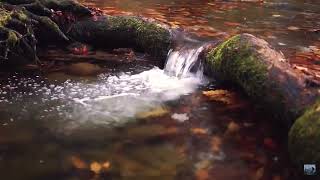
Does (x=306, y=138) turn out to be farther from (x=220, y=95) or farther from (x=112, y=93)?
(x=112, y=93)

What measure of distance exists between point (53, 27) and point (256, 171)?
14.8ft

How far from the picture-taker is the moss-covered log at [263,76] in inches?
192

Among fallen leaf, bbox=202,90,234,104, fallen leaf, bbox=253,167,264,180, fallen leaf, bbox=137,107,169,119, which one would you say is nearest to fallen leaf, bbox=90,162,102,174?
fallen leaf, bbox=137,107,169,119

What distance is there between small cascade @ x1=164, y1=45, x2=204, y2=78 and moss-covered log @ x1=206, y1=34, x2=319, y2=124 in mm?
412

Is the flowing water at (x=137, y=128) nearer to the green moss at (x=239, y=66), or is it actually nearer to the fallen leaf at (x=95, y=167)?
the fallen leaf at (x=95, y=167)

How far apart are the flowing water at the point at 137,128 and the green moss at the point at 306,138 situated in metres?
0.26

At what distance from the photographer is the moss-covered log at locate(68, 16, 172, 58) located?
7.69 m

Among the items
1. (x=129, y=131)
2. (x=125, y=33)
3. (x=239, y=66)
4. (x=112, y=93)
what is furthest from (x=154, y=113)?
(x=125, y=33)

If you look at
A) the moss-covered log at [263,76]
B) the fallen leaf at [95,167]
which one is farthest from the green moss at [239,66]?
the fallen leaf at [95,167]

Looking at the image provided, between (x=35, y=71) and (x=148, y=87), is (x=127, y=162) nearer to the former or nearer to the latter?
(x=148, y=87)

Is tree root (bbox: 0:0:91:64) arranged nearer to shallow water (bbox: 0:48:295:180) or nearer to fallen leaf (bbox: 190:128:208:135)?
shallow water (bbox: 0:48:295:180)

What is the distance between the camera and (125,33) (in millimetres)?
7879

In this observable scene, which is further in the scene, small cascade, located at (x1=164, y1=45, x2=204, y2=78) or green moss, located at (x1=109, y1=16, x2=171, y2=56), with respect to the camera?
green moss, located at (x1=109, y1=16, x2=171, y2=56)

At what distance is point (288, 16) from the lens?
12.2 m
